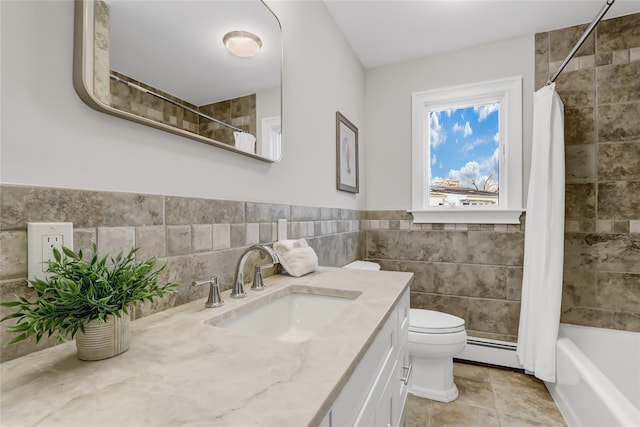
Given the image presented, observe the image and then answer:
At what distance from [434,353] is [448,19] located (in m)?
2.18

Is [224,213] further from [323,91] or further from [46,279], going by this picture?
[323,91]

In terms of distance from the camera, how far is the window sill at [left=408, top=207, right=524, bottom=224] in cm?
232

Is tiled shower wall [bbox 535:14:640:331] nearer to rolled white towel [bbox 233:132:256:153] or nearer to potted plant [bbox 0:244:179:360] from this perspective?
rolled white towel [bbox 233:132:256:153]

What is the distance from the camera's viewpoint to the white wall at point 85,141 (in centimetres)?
59

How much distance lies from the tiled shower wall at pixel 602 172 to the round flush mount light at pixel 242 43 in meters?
2.19

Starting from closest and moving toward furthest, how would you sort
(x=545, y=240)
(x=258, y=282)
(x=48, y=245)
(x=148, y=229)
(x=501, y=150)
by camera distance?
1. (x=48, y=245)
2. (x=148, y=229)
3. (x=258, y=282)
4. (x=545, y=240)
5. (x=501, y=150)

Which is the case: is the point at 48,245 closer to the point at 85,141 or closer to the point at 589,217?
the point at 85,141

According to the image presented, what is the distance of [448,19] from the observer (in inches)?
83.6

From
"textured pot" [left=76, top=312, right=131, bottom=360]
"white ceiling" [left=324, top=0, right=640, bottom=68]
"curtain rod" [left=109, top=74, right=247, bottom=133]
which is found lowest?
→ "textured pot" [left=76, top=312, right=131, bottom=360]

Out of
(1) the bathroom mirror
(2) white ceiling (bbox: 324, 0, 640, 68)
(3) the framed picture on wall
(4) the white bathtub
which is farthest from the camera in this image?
(3) the framed picture on wall

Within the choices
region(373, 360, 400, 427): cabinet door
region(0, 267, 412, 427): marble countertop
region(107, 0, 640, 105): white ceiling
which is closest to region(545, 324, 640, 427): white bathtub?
region(373, 360, 400, 427): cabinet door

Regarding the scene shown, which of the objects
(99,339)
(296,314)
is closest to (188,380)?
(99,339)

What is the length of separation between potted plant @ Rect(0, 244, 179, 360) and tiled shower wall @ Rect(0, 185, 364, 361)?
64 mm

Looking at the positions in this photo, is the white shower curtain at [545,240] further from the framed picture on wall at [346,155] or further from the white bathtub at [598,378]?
the framed picture on wall at [346,155]
